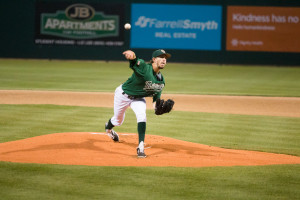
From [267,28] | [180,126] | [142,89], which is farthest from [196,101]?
[267,28]

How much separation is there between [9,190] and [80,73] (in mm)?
16075

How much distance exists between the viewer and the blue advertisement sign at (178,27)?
2572 centimetres

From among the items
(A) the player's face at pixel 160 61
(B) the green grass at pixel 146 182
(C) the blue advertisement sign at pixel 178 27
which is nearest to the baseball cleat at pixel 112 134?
(A) the player's face at pixel 160 61

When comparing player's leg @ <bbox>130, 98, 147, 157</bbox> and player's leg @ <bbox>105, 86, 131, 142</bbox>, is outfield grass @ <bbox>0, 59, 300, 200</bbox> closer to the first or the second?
player's leg @ <bbox>130, 98, 147, 157</bbox>

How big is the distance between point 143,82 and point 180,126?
3291 mm

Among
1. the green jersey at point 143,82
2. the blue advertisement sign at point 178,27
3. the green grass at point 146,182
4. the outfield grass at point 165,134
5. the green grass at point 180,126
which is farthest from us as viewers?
the blue advertisement sign at point 178,27

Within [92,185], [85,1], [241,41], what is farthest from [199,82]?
[92,185]

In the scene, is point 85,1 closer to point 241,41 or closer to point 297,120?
point 241,41

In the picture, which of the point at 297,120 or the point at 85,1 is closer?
the point at 297,120

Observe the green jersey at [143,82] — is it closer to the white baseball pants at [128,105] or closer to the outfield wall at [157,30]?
the white baseball pants at [128,105]

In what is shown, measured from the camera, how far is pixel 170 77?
2084cm

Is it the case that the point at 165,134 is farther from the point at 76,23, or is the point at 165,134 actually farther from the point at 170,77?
the point at 76,23

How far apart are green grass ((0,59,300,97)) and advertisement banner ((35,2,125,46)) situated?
1235 millimetres

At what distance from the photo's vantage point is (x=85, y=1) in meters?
A: 26.6
